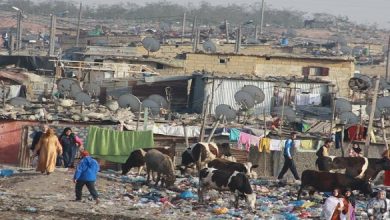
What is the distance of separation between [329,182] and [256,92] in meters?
18.4

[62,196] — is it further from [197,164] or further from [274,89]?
[274,89]

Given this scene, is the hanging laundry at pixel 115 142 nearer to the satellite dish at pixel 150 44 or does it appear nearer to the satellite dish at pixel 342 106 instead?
the satellite dish at pixel 342 106

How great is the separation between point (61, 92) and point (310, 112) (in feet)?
28.8

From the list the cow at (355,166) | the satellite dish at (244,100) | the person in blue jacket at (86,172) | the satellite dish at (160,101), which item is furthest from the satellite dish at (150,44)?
the person in blue jacket at (86,172)

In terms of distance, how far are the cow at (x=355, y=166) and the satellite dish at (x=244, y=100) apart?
1468 cm

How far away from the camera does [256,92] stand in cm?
3850

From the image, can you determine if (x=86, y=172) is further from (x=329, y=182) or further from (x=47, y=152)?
(x=329, y=182)

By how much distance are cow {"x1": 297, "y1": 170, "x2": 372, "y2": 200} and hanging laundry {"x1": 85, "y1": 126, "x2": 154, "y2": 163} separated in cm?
663

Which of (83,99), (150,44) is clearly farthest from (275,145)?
(150,44)

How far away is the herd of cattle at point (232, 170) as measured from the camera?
1953cm

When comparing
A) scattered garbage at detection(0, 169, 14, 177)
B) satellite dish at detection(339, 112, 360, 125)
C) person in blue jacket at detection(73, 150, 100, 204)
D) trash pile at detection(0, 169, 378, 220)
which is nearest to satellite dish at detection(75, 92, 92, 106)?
satellite dish at detection(339, 112, 360, 125)

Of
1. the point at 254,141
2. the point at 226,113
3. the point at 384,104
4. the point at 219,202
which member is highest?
the point at 384,104

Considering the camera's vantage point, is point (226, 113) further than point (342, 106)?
No

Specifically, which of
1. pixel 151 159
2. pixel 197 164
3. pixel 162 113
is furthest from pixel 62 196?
pixel 162 113
